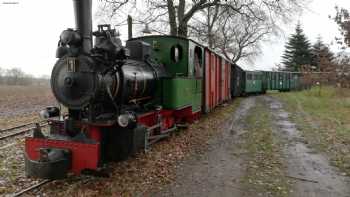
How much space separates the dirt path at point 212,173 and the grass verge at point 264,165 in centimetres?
22

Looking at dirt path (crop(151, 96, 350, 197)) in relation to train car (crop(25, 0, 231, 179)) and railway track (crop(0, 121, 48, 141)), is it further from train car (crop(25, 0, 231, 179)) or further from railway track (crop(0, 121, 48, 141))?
railway track (crop(0, 121, 48, 141))

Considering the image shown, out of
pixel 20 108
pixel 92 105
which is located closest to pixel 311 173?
pixel 92 105

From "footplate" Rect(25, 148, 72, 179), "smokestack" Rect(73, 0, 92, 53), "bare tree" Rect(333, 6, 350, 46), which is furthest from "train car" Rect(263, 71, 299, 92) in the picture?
"footplate" Rect(25, 148, 72, 179)

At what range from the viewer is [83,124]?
18.9 feet

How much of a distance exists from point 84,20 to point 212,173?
340 cm

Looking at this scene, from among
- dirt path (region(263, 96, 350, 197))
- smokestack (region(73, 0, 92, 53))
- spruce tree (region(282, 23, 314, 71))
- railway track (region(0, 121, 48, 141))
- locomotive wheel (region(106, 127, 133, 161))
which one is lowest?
dirt path (region(263, 96, 350, 197))

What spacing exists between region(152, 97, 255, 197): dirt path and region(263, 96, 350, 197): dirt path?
967 mm

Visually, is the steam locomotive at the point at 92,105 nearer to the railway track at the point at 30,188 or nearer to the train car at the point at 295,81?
the railway track at the point at 30,188

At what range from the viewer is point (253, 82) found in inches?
1324

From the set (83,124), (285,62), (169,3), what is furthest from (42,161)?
(285,62)

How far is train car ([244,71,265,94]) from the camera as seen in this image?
102ft

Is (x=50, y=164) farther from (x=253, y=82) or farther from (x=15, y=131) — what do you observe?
(x=253, y=82)

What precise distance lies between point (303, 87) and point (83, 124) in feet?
150

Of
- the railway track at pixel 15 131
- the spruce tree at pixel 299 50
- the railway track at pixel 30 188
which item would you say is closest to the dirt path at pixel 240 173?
the railway track at pixel 30 188
